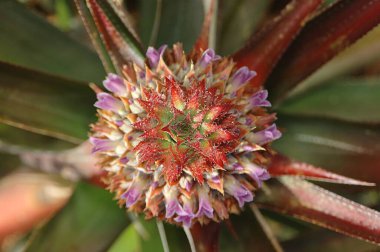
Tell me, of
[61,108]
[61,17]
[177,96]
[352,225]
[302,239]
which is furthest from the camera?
[61,17]

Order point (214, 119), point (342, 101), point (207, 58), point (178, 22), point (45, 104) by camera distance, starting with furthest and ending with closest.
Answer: point (342, 101) → point (178, 22) → point (45, 104) → point (207, 58) → point (214, 119)

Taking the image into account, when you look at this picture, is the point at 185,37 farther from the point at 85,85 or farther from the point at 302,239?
the point at 302,239

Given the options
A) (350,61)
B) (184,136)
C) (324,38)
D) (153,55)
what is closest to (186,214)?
(184,136)

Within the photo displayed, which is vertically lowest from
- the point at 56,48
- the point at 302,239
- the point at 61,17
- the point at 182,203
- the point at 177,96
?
the point at 302,239

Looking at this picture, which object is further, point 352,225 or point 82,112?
point 82,112

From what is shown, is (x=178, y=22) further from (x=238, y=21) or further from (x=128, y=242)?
(x=128, y=242)

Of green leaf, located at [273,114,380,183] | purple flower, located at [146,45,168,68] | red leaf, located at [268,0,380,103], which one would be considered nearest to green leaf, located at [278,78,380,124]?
green leaf, located at [273,114,380,183]

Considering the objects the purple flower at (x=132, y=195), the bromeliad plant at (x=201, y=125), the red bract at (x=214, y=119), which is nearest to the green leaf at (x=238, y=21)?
the bromeliad plant at (x=201, y=125)

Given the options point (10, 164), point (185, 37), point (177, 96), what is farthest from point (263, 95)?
point (10, 164)
